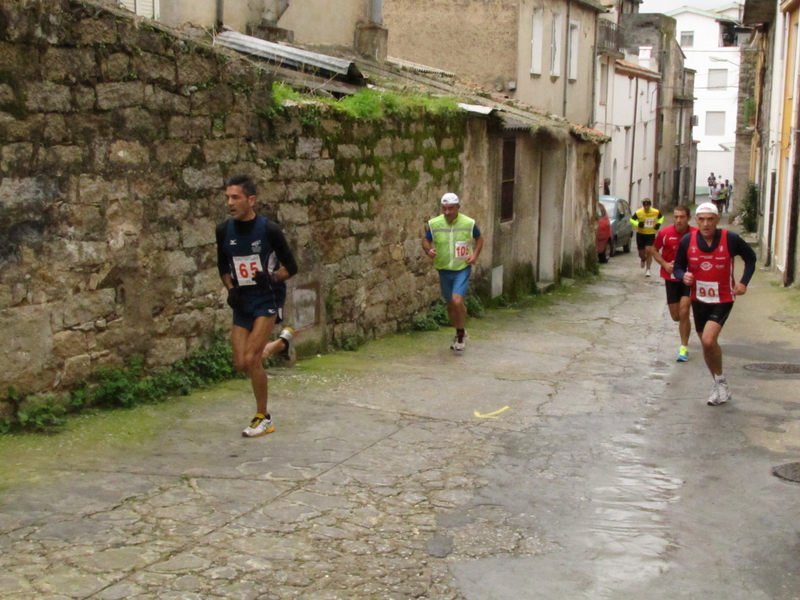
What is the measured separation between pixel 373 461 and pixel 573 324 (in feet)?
24.3

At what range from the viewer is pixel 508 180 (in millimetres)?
14539

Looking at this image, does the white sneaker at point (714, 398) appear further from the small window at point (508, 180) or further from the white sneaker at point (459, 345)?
the small window at point (508, 180)

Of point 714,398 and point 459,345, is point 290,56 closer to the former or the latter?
point 459,345

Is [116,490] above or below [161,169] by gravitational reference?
below

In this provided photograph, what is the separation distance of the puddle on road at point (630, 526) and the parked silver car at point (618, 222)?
19.0 meters

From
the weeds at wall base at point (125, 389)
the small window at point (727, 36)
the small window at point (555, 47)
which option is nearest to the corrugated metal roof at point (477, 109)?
the weeds at wall base at point (125, 389)

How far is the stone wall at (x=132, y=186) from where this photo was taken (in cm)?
621

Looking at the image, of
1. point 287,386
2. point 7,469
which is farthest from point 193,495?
point 287,386

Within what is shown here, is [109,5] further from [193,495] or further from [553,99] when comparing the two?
[553,99]

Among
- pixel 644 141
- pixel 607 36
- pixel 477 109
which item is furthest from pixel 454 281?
pixel 644 141

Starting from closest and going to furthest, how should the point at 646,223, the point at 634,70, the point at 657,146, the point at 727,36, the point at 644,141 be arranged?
1. the point at 646,223
2. the point at 634,70
3. the point at 644,141
4. the point at 657,146
5. the point at 727,36

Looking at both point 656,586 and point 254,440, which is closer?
point 656,586

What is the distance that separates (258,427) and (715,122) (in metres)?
66.5

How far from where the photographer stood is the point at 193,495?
530cm
